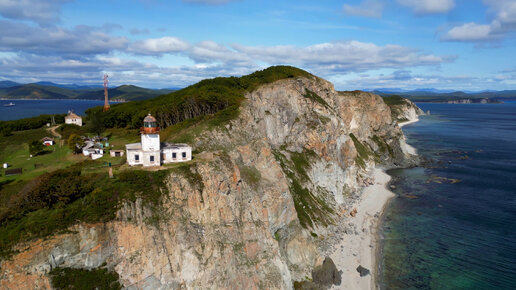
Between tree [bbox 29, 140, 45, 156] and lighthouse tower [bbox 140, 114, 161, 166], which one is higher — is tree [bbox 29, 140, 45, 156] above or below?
below

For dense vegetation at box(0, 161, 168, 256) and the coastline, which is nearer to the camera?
dense vegetation at box(0, 161, 168, 256)

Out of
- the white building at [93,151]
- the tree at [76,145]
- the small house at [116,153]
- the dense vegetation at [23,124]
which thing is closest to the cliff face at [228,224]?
the small house at [116,153]

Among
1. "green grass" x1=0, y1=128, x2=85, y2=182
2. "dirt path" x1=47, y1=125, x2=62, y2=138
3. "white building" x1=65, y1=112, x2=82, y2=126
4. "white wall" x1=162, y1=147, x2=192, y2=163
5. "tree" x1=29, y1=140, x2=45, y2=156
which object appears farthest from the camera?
"white building" x1=65, y1=112, x2=82, y2=126

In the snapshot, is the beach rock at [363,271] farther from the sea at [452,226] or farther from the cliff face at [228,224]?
the cliff face at [228,224]

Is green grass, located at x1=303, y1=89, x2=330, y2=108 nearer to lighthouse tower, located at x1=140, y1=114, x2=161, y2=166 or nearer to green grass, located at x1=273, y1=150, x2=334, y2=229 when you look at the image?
green grass, located at x1=273, y1=150, x2=334, y2=229

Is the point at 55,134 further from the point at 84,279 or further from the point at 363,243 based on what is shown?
the point at 363,243

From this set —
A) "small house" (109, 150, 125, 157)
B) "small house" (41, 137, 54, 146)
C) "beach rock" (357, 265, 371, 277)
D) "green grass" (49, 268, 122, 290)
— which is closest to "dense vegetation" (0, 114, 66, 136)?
"small house" (41, 137, 54, 146)
